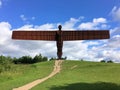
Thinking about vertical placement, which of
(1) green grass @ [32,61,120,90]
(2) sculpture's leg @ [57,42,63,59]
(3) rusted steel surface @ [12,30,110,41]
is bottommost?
(1) green grass @ [32,61,120,90]

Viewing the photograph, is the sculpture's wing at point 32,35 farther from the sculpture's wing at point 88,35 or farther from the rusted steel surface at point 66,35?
the sculpture's wing at point 88,35

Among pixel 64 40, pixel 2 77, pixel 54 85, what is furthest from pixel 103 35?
pixel 54 85

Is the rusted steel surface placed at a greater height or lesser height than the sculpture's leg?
greater

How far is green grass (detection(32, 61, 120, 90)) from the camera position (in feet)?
87.0

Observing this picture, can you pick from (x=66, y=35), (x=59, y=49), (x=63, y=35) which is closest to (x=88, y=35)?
(x=66, y=35)

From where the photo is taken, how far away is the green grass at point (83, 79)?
87.0 feet

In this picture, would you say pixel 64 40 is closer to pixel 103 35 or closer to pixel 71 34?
pixel 71 34

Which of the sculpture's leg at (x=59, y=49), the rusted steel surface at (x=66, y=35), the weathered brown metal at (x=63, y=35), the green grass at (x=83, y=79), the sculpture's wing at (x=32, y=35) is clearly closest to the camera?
the green grass at (x=83, y=79)

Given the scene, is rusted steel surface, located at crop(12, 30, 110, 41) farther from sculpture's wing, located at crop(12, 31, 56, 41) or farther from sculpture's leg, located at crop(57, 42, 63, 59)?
sculpture's leg, located at crop(57, 42, 63, 59)

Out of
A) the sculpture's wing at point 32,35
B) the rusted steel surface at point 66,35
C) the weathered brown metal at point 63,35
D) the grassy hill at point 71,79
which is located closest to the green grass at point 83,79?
the grassy hill at point 71,79

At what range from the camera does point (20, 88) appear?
25547 mm

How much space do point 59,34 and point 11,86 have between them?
97.0 ft

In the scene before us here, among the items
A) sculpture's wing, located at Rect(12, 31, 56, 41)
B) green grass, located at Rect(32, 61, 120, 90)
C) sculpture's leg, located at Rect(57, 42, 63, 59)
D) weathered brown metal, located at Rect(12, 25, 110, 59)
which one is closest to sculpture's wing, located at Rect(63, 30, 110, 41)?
weathered brown metal, located at Rect(12, 25, 110, 59)

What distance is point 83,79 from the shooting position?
32688 millimetres
